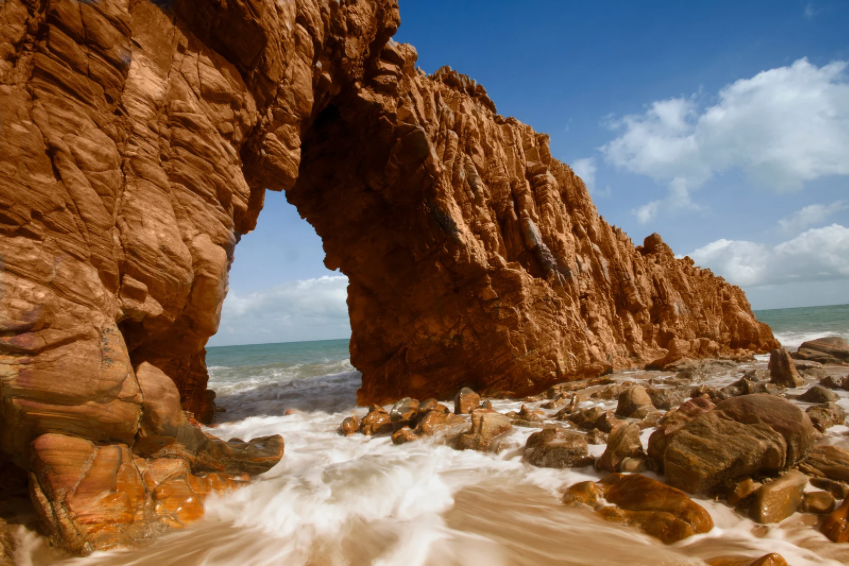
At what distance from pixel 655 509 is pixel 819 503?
4.65ft

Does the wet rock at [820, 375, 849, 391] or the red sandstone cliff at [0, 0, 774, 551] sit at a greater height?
the red sandstone cliff at [0, 0, 774, 551]

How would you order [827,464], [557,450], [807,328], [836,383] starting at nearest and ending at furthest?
[827,464] → [557,450] → [836,383] → [807,328]

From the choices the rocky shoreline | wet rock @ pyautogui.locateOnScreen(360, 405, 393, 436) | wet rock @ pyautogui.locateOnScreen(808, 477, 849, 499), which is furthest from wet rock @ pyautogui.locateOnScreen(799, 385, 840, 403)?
wet rock @ pyautogui.locateOnScreen(360, 405, 393, 436)

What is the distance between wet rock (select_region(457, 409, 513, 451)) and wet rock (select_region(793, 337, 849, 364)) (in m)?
13.2

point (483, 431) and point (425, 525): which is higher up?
point (483, 431)

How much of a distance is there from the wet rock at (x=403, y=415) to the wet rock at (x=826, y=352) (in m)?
14.1

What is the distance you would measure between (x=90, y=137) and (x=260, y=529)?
4677mm

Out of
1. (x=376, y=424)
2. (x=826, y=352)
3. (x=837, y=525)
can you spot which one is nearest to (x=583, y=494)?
(x=837, y=525)

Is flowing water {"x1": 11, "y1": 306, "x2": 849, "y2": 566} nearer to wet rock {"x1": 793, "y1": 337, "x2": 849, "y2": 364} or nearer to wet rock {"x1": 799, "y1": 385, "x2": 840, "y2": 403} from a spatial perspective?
wet rock {"x1": 799, "y1": 385, "x2": 840, "y2": 403}

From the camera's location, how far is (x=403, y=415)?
28.2 ft

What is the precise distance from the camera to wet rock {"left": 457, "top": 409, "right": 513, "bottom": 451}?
6.50 m

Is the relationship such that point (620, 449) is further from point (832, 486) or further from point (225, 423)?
point (225, 423)

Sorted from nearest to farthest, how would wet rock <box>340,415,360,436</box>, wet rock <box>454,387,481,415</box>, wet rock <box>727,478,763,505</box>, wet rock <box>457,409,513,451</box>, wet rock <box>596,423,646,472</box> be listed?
1. wet rock <box>727,478,763,505</box>
2. wet rock <box>596,423,646,472</box>
3. wet rock <box>457,409,513,451</box>
4. wet rock <box>340,415,360,436</box>
5. wet rock <box>454,387,481,415</box>

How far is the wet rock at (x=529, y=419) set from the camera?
7.39 m
